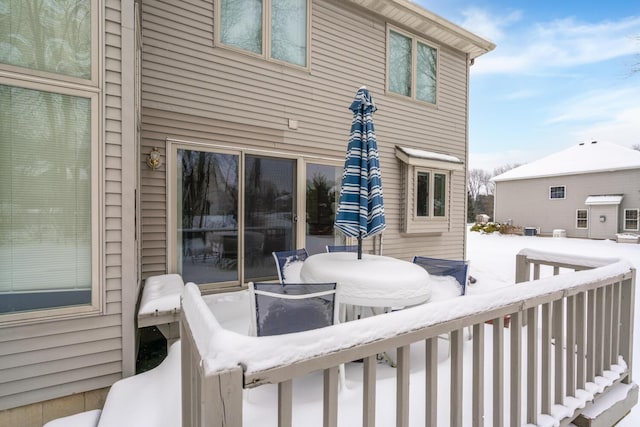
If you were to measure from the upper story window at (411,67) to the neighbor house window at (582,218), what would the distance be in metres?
15.3

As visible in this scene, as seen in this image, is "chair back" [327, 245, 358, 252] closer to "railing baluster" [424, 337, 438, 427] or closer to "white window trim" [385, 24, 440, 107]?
"railing baluster" [424, 337, 438, 427]

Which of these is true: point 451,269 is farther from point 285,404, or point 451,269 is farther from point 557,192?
point 557,192

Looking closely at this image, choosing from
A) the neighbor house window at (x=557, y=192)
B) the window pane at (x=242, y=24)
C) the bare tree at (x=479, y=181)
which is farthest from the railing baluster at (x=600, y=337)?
the bare tree at (x=479, y=181)

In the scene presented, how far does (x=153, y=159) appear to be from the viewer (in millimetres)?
3830

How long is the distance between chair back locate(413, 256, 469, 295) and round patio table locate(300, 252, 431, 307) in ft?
2.32

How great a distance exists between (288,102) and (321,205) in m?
1.81

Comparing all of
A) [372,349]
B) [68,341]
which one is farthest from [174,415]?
[372,349]

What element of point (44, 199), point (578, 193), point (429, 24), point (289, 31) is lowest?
point (44, 199)

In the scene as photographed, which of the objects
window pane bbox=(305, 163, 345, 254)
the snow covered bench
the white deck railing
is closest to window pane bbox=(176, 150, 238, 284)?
the snow covered bench

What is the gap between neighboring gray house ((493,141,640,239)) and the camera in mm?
15078

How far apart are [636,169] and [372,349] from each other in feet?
67.9

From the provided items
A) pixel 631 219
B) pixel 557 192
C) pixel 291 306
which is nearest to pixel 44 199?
pixel 291 306

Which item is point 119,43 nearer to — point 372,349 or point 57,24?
point 57,24

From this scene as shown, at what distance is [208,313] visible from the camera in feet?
3.65
